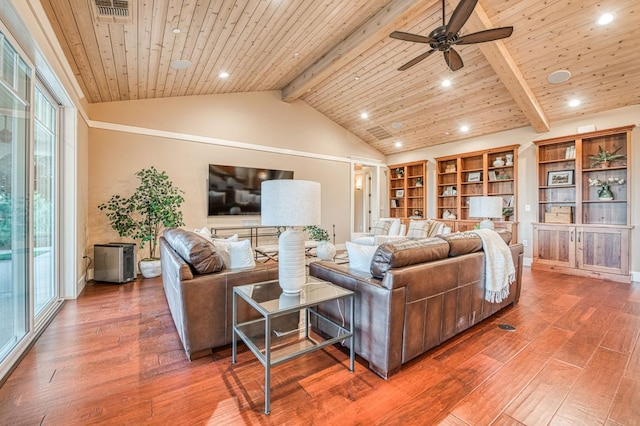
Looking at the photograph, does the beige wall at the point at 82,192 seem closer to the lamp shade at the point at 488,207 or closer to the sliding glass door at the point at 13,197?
the sliding glass door at the point at 13,197

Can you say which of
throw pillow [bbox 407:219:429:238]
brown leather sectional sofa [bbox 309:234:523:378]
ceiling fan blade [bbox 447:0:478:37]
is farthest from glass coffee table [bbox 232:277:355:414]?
throw pillow [bbox 407:219:429:238]

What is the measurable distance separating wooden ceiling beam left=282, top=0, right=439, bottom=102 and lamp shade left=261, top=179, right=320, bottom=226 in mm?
2960

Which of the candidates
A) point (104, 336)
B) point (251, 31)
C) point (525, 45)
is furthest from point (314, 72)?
point (104, 336)

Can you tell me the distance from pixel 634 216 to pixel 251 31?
6220 millimetres

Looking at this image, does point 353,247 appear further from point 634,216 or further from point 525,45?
point 634,216

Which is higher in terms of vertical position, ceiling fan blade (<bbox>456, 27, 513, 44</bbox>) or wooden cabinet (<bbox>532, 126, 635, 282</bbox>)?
ceiling fan blade (<bbox>456, 27, 513, 44</bbox>)

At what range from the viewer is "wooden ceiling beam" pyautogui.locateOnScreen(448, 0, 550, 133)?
139 inches

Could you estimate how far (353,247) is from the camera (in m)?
2.35

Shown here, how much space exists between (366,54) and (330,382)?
15.6 feet

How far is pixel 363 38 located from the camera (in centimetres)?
409

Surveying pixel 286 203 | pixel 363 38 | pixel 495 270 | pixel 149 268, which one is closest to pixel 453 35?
pixel 363 38

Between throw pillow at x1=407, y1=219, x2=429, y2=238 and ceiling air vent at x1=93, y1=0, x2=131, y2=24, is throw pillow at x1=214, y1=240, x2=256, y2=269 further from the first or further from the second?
throw pillow at x1=407, y1=219, x2=429, y2=238

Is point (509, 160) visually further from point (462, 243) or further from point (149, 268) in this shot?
point (149, 268)

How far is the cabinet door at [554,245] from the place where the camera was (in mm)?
5020
